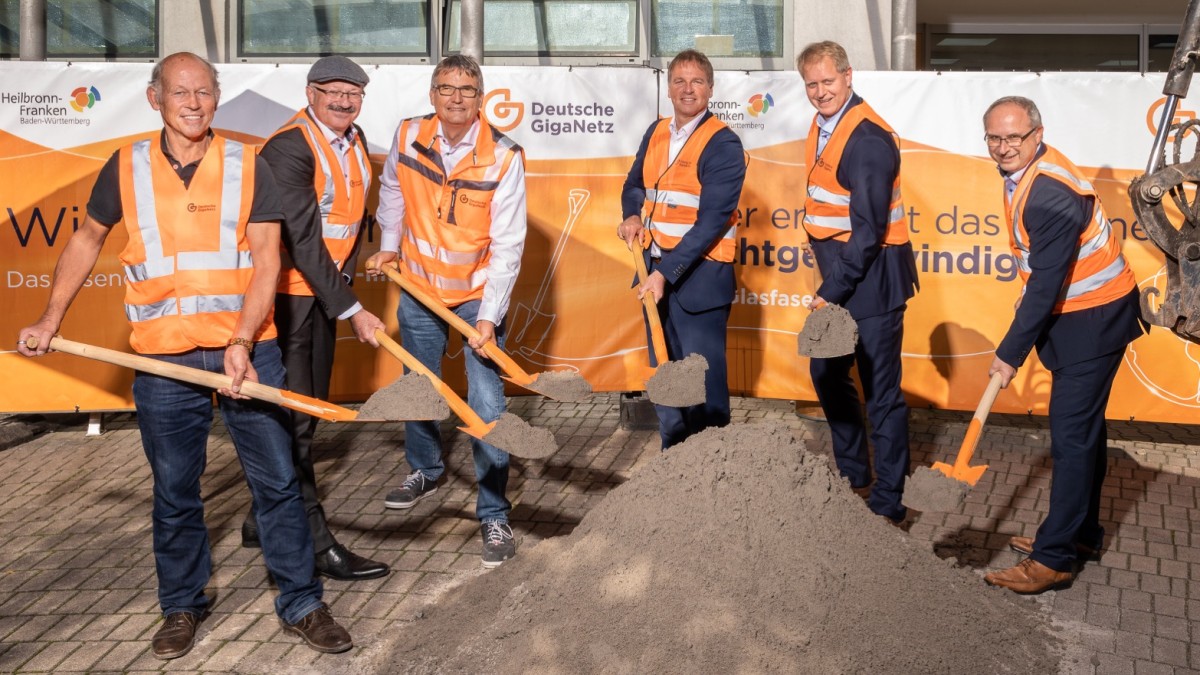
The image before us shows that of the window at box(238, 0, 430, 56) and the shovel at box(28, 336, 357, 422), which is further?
the window at box(238, 0, 430, 56)

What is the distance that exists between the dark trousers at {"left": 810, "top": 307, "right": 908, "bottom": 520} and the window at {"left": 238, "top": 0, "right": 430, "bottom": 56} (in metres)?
4.80

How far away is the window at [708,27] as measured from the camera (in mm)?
9289

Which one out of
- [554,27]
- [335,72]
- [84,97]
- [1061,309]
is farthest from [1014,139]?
[84,97]

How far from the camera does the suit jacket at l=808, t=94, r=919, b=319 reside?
5578 mm

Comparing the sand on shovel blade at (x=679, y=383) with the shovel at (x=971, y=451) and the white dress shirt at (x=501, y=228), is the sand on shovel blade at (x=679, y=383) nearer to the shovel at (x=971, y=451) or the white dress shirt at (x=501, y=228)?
the white dress shirt at (x=501, y=228)

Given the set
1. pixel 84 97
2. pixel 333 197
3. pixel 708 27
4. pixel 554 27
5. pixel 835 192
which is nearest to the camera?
pixel 333 197

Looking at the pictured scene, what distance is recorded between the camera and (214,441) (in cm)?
770

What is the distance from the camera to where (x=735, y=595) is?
164 inches

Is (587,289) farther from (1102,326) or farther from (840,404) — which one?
(1102,326)

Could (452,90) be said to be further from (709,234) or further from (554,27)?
(554,27)

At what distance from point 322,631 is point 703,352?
2.29 meters

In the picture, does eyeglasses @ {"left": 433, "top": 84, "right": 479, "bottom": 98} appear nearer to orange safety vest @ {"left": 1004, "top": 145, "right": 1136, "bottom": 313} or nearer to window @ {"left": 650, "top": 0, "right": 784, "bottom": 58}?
orange safety vest @ {"left": 1004, "top": 145, "right": 1136, "bottom": 313}

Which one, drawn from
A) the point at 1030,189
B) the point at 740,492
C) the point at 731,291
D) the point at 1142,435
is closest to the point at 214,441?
the point at 731,291

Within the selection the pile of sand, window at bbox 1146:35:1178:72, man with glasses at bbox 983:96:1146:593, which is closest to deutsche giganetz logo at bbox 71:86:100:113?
the pile of sand
